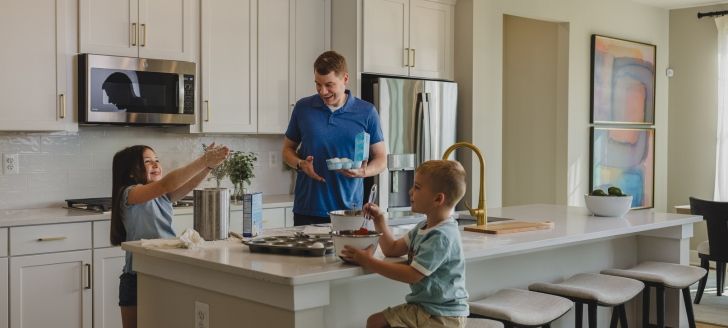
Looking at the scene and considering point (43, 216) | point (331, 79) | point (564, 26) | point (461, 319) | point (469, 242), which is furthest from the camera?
point (564, 26)

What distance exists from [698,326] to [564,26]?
9.13 feet

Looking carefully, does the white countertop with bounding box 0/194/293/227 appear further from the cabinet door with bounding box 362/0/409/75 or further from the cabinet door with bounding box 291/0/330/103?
the cabinet door with bounding box 362/0/409/75

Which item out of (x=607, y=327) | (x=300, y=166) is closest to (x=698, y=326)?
(x=607, y=327)

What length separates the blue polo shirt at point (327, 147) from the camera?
3.51 m

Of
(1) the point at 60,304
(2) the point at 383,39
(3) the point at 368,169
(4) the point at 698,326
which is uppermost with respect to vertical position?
(2) the point at 383,39

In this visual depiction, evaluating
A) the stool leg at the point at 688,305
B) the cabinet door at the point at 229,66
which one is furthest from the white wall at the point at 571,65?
the stool leg at the point at 688,305

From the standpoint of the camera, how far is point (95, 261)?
4.05 m

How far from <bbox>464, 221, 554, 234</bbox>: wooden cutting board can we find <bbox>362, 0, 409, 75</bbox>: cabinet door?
210cm

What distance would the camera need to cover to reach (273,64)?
5.10 m

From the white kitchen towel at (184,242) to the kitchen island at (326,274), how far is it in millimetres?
27

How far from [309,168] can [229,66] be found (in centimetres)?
172

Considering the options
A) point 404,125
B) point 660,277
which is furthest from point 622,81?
point 660,277

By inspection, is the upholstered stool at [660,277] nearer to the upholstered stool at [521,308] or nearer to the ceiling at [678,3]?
the upholstered stool at [521,308]

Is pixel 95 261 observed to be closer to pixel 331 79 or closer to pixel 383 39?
pixel 331 79
